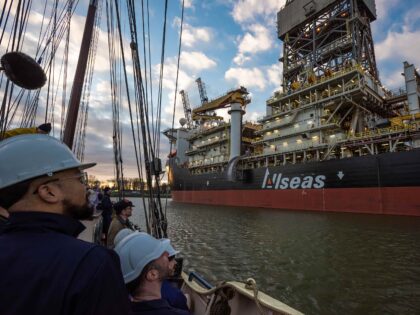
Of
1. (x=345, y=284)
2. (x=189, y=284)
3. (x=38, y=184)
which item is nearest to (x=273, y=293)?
(x=345, y=284)

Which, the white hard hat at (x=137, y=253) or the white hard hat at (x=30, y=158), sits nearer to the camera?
the white hard hat at (x=30, y=158)

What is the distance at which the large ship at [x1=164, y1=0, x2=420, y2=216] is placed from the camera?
758 inches

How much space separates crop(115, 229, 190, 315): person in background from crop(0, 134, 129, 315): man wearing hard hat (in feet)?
2.39

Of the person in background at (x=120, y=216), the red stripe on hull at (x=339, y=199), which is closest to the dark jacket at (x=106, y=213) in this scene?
the person in background at (x=120, y=216)

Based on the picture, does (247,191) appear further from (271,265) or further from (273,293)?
(273,293)

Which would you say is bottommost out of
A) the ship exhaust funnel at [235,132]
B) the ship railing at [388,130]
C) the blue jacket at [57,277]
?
the blue jacket at [57,277]

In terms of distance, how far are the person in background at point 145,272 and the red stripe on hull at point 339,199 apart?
20.6 metres

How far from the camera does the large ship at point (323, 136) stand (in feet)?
63.2

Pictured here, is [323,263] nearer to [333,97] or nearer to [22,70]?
[22,70]

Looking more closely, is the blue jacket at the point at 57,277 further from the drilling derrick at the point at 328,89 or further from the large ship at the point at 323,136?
the drilling derrick at the point at 328,89

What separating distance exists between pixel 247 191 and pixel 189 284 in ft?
84.5

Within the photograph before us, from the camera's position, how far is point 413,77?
74.9ft

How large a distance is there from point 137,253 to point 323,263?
7.19 metres

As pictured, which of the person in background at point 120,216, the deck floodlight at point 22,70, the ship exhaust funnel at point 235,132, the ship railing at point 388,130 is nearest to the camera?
the deck floodlight at point 22,70
